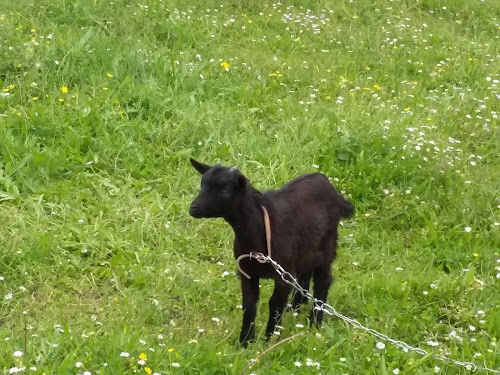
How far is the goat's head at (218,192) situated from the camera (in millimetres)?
4484

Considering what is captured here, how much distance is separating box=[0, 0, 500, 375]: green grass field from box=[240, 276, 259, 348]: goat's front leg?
9 centimetres

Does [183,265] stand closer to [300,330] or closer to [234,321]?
[234,321]

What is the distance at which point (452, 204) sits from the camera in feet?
21.5

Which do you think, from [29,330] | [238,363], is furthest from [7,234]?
[238,363]

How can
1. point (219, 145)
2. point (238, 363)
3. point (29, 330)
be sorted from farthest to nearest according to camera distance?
point (219, 145)
point (29, 330)
point (238, 363)

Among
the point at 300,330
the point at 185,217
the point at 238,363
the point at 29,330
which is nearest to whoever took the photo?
the point at 238,363

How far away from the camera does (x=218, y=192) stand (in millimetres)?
4492

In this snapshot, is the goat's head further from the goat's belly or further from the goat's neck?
the goat's belly

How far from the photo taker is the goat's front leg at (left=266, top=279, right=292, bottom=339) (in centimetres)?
477

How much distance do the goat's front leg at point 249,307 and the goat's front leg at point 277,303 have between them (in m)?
0.11

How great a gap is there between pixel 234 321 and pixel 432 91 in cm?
460

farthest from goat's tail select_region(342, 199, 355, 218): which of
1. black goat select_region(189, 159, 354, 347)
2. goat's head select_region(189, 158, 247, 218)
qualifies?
goat's head select_region(189, 158, 247, 218)

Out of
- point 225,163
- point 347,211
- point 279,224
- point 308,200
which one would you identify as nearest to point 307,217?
point 308,200

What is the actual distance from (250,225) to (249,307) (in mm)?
584
